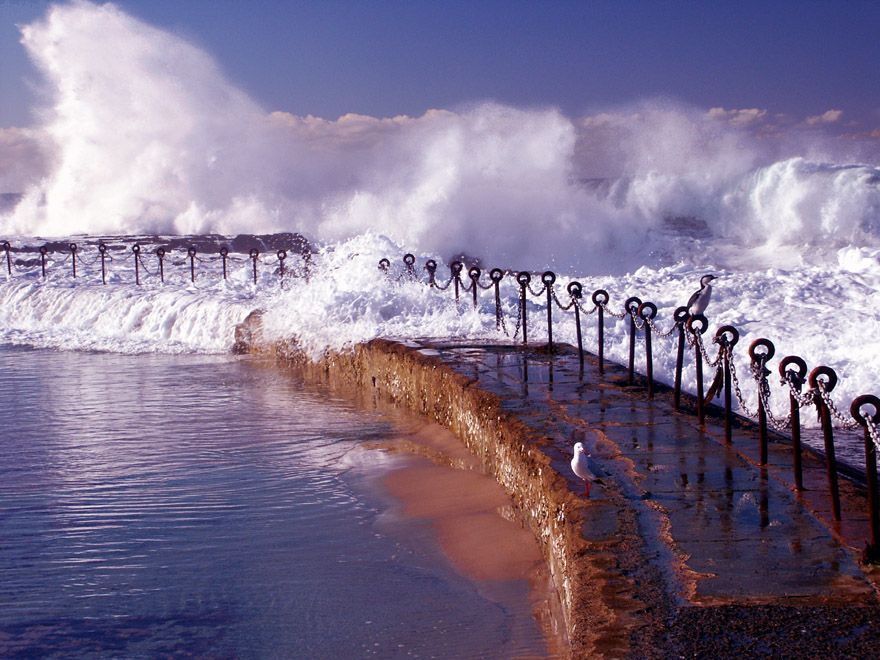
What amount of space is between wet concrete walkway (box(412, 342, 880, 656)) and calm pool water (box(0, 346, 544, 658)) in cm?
59

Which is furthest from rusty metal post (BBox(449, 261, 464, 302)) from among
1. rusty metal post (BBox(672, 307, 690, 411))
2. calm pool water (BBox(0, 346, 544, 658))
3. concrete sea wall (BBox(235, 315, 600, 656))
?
rusty metal post (BBox(672, 307, 690, 411))

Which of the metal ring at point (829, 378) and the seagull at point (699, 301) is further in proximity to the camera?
the seagull at point (699, 301)

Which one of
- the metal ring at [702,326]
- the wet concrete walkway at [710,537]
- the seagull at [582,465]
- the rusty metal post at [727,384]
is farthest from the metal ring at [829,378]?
the metal ring at [702,326]

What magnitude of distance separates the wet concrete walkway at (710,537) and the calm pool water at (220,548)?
592mm

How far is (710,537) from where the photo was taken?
396 cm

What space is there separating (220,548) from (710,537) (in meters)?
2.40

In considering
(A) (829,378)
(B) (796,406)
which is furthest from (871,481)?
(B) (796,406)

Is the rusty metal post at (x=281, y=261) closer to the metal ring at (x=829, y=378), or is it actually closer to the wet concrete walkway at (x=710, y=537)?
the wet concrete walkway at (x=710, y=537)

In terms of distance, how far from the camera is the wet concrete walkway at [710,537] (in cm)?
312

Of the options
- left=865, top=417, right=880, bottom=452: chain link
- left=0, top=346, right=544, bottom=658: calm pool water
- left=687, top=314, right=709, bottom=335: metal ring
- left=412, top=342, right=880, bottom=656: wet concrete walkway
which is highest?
left=687, top=314, right=709, bottom=335: metal ring

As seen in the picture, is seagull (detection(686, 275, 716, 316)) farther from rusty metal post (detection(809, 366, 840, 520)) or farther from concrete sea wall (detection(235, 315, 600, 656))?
rusty metal post (detection(809, 366, 840, 520))

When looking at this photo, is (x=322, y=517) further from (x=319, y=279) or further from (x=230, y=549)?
(x=319, y=279)

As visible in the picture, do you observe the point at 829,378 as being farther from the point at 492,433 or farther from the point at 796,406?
the point at 492,433

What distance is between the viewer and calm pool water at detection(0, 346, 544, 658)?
13.2 ft
